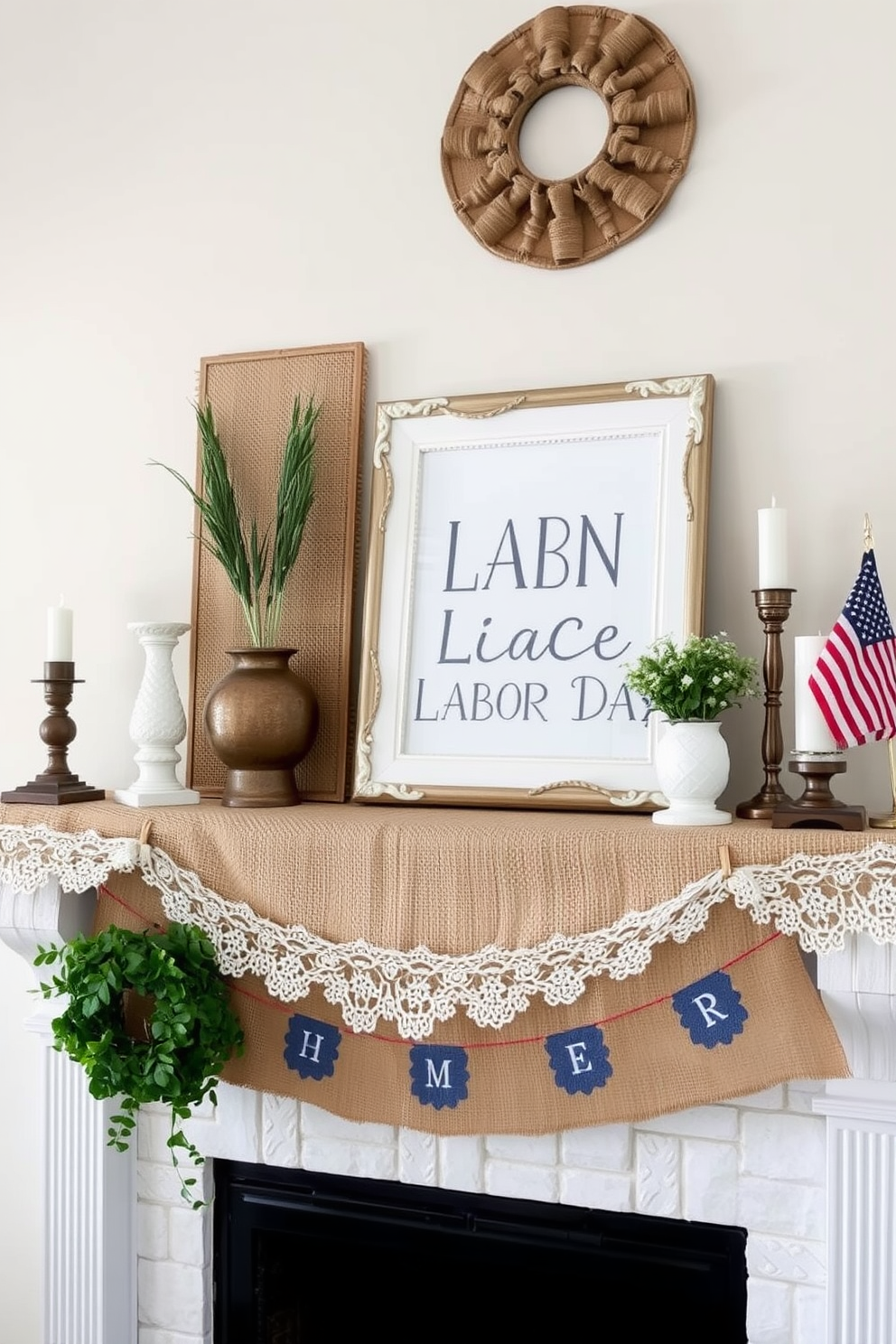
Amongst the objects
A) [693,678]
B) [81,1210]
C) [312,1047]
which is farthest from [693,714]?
[81,1210]

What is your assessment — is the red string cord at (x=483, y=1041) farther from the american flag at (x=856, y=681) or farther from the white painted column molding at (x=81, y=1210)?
the american flag at (x=856, y=681)

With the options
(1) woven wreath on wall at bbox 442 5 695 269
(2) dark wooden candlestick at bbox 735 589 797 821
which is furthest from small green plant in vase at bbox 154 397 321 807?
(2) dark wooden candlestick at bbox 735 589 797 821

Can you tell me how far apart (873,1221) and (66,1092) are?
126cm

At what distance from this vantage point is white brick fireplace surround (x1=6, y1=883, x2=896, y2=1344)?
5.26ft

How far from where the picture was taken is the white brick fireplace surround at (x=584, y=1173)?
160 centimetres

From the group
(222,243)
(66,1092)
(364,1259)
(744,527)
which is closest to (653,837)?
(744,527)

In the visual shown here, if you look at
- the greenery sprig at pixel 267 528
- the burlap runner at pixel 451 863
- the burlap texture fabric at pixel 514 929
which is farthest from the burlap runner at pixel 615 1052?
the greenery sprig at pixel 267 528

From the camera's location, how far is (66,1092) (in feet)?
6.72

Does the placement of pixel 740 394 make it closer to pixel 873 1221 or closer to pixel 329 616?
pixel 329 616

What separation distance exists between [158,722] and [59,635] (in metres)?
0.22

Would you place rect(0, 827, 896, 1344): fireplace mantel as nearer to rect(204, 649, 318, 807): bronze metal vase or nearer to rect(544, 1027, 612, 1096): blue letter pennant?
rect(544, 1027, 612, 1096): blue letter pennant

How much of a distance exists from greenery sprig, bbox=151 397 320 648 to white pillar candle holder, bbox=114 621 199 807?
122 mm

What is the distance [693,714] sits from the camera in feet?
5.46

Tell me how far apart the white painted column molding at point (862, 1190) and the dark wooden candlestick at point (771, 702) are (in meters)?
0.29
